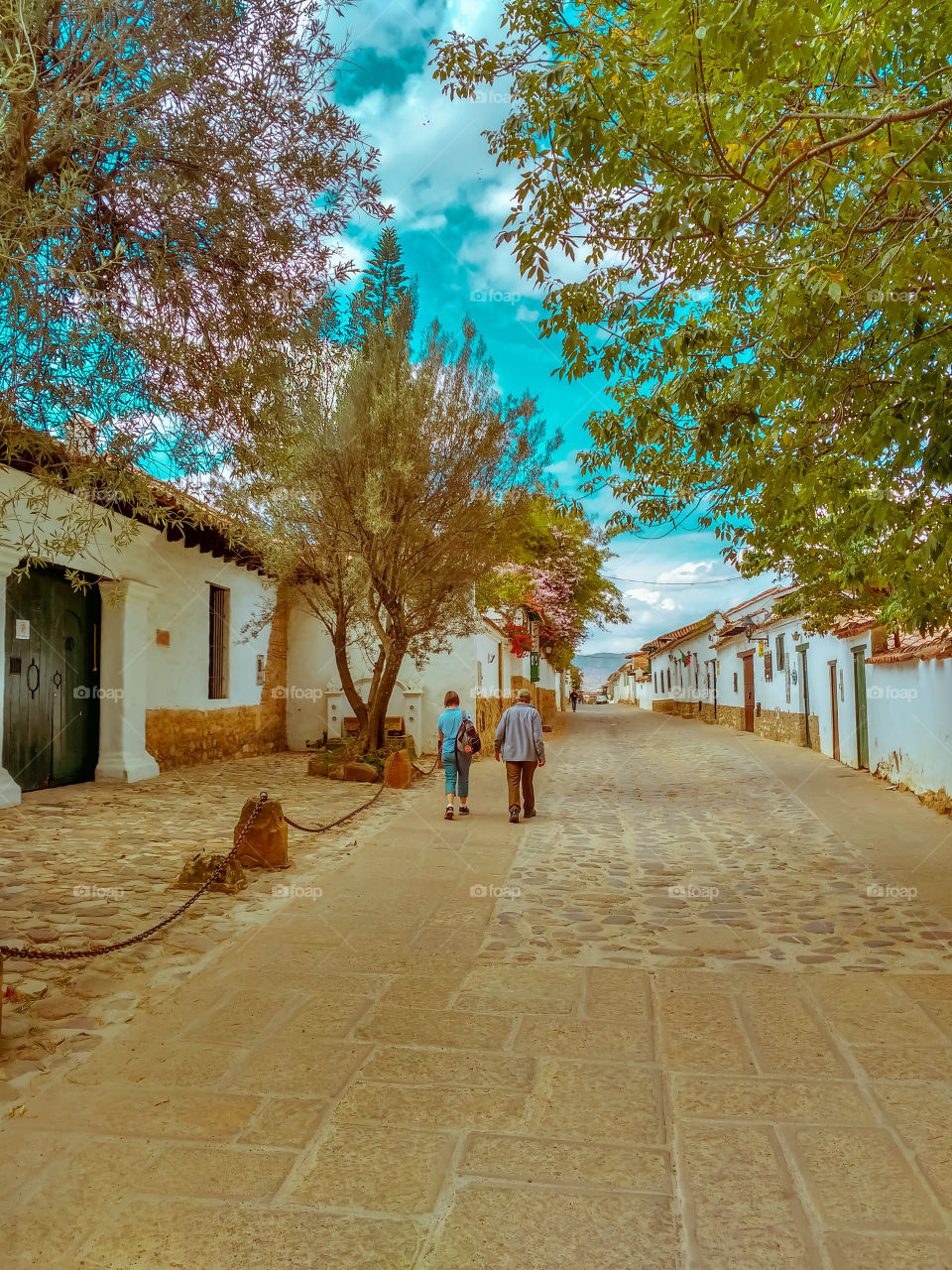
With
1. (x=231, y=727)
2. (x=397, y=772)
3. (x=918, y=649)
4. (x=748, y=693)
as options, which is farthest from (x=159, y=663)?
(x=748, y=693)

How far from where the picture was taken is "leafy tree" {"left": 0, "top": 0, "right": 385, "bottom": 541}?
4.08 meters

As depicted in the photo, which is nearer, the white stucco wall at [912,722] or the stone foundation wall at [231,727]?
the white stucco wall at [912,722]

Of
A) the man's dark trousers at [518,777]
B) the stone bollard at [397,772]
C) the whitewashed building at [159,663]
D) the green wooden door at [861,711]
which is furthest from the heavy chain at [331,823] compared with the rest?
the green wooden door at [861,711]

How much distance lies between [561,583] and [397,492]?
1536cm

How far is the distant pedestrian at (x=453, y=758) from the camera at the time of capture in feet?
31.0

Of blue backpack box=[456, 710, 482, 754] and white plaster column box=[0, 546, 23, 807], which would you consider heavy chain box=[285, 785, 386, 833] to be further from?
white plaster column box=[0, 546, 23, 807]

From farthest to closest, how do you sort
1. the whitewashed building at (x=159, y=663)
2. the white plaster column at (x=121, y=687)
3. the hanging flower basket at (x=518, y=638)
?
the hanging flower basket at (x=518, y=638), the white plaster column at (x=121, y=687), the whitewashed building at (x=159, y=663)

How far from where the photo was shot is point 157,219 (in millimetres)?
4723

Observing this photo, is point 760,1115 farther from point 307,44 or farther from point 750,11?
point 307,44

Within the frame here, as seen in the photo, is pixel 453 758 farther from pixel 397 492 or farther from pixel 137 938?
pixel 137 938

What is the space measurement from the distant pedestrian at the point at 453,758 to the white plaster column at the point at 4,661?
4.66m

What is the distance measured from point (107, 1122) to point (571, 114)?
188 inches

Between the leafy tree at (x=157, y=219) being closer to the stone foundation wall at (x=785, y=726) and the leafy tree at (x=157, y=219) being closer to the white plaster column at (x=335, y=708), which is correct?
the white plaster column at (x=335, y=708)

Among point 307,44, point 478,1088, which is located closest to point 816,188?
point 307,44
